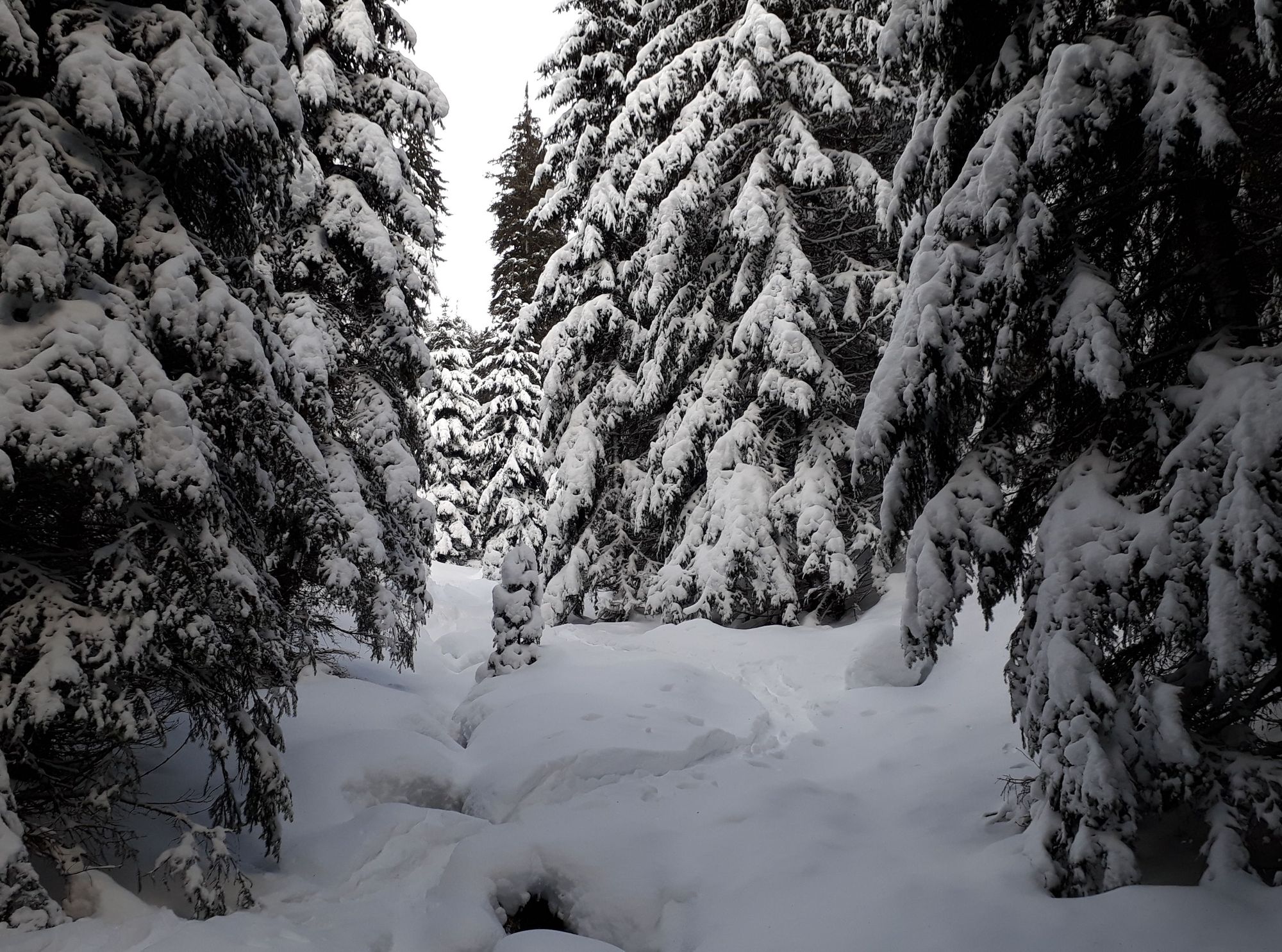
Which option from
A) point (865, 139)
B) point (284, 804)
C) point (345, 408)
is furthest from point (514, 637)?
point (865, 139)

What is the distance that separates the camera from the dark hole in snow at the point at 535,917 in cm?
468

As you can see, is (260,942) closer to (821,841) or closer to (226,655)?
(226,655)

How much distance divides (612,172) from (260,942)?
1259 cm

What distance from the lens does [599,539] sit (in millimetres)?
14016

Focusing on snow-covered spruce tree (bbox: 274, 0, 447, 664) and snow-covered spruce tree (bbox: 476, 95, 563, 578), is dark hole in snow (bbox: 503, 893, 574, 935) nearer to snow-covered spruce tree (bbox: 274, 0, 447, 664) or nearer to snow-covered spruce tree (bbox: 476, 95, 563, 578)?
snow-covered spruce tree (bbox: 274, 0, 447, 664)

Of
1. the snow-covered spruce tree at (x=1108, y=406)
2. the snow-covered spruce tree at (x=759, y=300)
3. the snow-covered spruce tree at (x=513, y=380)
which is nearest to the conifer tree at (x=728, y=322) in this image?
the snow-covered spruce tree at (x=759, y=300)

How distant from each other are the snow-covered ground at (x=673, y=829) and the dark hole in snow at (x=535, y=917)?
3.4 inches

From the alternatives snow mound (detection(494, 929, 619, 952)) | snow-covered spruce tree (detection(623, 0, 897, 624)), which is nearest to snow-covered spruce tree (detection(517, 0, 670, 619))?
snow-covered spruce tree (detection(623, 0, 897, 624))

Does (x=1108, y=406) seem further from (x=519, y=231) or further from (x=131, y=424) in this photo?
(x=519, y=231)

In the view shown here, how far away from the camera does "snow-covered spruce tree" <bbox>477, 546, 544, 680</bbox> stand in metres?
9.61

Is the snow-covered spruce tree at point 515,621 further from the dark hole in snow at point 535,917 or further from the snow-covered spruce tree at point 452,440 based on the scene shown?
the snow-covered spruce tree at point 452,440

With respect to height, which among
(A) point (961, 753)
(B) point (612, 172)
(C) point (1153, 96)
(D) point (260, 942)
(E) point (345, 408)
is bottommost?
(D) point (260, 942)

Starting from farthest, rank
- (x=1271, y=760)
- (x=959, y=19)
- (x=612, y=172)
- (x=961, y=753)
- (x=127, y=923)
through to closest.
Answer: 1. (x=612, y=172)
2. (x=961, y=753)
3. (x=959, y=19)
4. (x=127, y=923)
5. (x=1271, y=760)

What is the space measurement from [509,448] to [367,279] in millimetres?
15010
